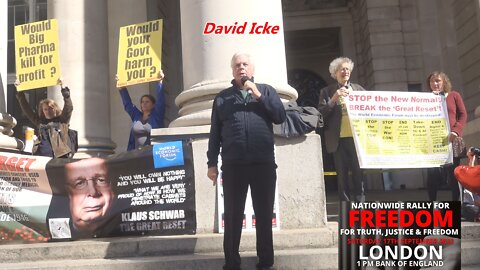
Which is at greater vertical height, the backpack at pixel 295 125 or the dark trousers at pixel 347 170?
the backpack at pixel 295 125

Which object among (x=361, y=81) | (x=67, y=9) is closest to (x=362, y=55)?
(x=361, y=81)

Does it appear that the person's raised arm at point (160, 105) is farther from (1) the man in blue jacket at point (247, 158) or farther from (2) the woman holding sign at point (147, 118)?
(1) the man in blue jacket at point (247, 158)

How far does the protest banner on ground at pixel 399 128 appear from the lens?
19.2 feet

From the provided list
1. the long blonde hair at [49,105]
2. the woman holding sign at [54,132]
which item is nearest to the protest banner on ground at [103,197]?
the woman holding sign at [54,132]

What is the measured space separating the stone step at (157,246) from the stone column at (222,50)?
4.75 feet

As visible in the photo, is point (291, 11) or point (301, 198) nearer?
point (301, 198)

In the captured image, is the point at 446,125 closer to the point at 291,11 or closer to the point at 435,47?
the point at 435,47

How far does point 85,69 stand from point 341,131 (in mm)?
5766

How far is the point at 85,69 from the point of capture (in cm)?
954

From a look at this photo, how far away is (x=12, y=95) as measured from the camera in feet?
44.2

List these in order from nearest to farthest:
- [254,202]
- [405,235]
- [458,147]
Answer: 1. [405,235]
2. [254,202]
3. [458,147]

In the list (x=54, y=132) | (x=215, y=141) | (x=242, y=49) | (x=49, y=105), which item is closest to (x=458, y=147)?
(x=242, y=49)

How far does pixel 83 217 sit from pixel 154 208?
0.86 metres

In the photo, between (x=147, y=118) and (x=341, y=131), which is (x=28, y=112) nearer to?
(x=147, y=118)
